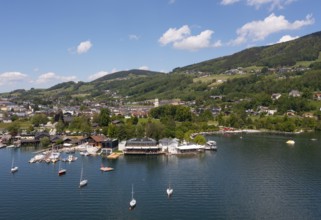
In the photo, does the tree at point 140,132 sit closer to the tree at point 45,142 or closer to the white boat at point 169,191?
the tree at point 45,142

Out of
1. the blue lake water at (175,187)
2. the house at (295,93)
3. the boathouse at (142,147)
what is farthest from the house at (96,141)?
the house at (295,93)

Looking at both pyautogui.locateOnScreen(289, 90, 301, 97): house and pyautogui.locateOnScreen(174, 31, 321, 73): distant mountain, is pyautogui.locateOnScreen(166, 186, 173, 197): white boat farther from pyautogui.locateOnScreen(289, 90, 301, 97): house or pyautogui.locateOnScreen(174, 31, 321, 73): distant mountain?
pyautogui.locateOnScreen(174, 31, 321, 73): distant mountain

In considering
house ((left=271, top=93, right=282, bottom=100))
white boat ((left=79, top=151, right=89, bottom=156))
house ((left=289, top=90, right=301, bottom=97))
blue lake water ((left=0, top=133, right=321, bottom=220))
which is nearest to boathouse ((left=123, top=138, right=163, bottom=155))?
blue lake water ((left=0, top=133, right=321, bottom=220))

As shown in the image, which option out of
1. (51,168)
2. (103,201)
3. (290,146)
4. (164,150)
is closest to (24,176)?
(51,168)

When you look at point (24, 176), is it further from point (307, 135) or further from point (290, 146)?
point (307, 135)

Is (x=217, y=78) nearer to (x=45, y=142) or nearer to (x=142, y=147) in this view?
(x=45, y=142)
